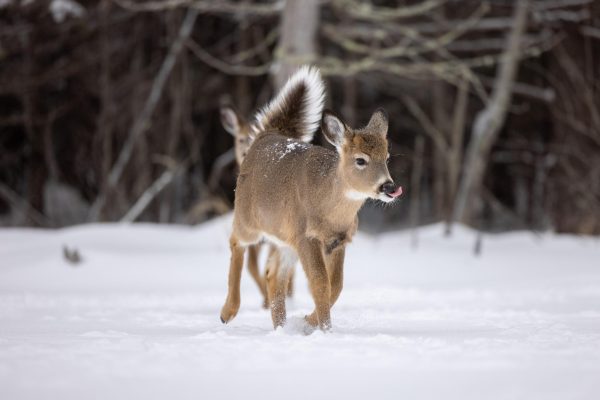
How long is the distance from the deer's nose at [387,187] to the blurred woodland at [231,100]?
7627mm

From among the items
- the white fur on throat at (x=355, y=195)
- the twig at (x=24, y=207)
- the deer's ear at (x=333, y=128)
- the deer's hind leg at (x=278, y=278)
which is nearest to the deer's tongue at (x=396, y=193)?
the white fur on throat at (x=355, y=195)

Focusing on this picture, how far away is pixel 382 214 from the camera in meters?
22.0

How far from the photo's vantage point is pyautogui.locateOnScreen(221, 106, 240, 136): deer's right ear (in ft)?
33.1

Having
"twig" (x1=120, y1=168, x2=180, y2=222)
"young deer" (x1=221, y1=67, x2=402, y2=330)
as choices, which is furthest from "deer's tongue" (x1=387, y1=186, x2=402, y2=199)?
"twig" (x1=120, y1=168, x2=180, y2=222)

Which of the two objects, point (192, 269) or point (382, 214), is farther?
point (382, 214)

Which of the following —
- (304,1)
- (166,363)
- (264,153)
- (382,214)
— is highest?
(304,1)

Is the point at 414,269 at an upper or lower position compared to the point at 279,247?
lower

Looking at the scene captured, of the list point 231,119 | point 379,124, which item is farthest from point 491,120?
point 379,124

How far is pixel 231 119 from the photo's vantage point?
10.2 metres

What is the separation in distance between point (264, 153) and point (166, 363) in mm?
2868

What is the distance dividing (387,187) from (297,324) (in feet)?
4.16

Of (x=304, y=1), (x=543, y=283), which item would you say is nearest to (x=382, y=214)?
(x=304, y=1)

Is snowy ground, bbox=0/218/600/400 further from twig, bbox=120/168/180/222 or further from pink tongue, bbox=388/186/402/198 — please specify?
twig, bbox=120/168/180/222

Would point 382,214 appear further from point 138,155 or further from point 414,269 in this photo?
point 414,269
